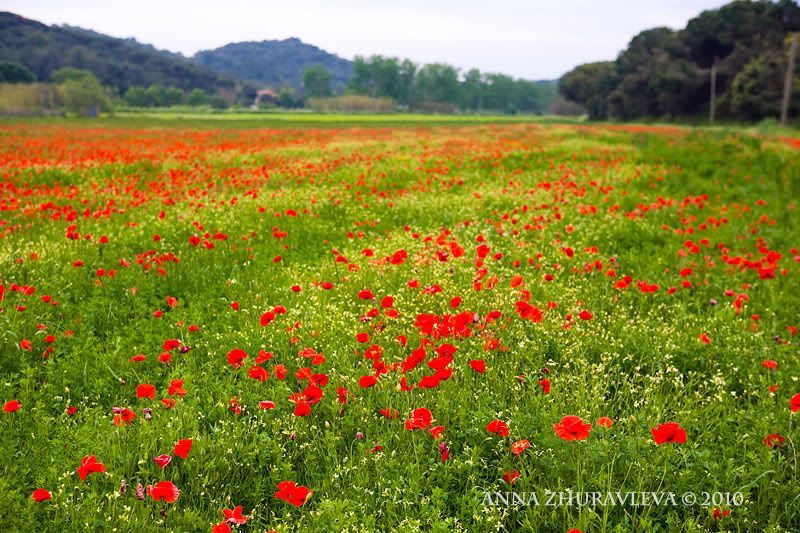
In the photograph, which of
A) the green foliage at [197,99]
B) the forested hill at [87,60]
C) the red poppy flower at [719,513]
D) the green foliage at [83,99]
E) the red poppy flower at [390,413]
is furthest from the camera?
the forested hill at [87,60]

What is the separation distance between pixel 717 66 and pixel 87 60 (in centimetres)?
18397

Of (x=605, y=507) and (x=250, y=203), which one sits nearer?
(x=605, y=507)

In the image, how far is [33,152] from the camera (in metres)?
17.4

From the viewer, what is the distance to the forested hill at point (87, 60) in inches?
6368

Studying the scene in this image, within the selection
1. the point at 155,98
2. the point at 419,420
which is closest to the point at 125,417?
the point at 419,420

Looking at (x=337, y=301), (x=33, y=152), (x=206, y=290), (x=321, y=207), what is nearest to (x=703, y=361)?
(x=337, y=301)

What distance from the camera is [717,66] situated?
63.0m

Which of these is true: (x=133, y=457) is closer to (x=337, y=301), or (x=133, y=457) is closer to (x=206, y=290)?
(x=337, y=301)

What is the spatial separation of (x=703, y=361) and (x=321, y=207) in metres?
6.98

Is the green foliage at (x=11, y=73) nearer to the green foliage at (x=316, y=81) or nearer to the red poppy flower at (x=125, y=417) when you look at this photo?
the green foliage at (x=316, y=81)

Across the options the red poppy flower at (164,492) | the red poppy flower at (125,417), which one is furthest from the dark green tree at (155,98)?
the red poppy flower at (164,492)

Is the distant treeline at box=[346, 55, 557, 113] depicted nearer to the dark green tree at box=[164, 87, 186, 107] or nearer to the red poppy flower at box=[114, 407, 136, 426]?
the dark green tree at box=[164, 87, 186, 107]

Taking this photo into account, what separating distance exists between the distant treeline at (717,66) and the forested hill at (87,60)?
153m

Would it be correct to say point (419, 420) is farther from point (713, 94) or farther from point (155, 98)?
point (155, 98)
